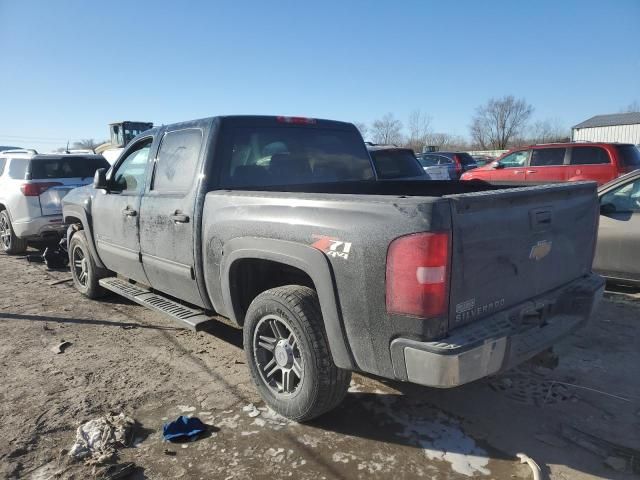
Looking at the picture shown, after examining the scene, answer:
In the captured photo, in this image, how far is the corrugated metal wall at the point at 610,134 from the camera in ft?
151

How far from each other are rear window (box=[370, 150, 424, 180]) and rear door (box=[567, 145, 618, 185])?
466 cm

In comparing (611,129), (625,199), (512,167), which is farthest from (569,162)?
(611,129)

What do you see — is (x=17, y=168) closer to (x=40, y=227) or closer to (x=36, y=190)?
(x=36, y=190)

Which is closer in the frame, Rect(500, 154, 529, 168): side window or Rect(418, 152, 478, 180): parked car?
Rect(500, 154, 529, 168): side window

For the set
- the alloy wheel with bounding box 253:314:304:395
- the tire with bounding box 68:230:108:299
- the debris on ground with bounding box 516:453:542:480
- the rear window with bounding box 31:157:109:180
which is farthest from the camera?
the rear window with bounding box 31:157:109:180

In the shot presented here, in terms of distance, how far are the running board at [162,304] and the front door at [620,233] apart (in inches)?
172

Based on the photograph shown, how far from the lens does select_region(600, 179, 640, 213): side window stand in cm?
543

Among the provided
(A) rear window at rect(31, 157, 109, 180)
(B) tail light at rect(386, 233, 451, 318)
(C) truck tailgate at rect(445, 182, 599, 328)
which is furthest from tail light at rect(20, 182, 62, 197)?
(C) truck tailgate at rect(445, 182, 599, 328)

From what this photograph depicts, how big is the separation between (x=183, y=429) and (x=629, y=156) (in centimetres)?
1128

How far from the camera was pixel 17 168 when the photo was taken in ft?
27.6

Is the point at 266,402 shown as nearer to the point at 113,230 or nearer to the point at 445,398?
the point at 445,398

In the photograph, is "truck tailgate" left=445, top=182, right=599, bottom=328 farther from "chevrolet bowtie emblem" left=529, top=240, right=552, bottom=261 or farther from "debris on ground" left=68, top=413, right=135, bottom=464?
"debris on ground" left=68, top=413, right=135, bottom=464

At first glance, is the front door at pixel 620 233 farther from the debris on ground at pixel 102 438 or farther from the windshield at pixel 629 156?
the windshield at pixel 629 156

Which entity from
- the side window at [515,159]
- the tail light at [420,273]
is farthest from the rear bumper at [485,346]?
the side window at [515,159]
